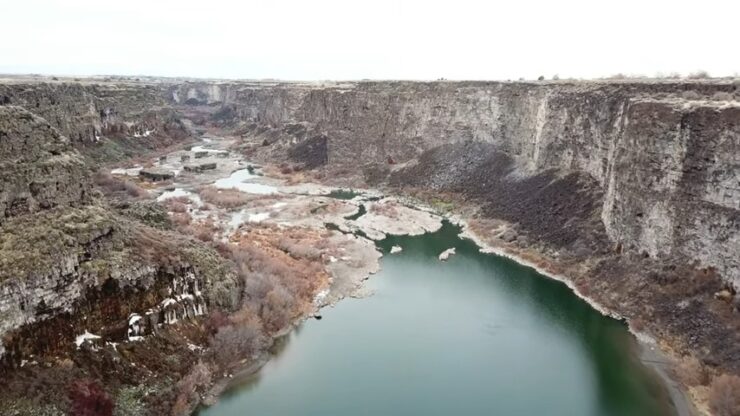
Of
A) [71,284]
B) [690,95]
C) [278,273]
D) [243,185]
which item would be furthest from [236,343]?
[243,185]

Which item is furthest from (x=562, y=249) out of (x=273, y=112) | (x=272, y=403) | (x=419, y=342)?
(x=273, y=112)

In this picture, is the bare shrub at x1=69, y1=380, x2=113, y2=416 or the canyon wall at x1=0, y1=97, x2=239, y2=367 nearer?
the bare shrub at x1=69, y1=380, x2=113, y2=416

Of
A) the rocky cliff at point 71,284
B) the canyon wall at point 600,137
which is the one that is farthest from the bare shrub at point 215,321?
the canyon wall at point 600,137

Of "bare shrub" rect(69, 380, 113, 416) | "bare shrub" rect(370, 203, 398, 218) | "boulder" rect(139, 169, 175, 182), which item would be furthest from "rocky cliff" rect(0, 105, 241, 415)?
"boulder" rect(139, 169, 175, 182)

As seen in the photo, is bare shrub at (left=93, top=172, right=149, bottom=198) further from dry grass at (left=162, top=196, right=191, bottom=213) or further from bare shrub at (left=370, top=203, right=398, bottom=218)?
bare shrub at (left=370, top=203, right=398, bottom=218)

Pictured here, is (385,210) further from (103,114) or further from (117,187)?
(103,114)

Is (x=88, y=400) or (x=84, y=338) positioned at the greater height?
(x=84, y=338)

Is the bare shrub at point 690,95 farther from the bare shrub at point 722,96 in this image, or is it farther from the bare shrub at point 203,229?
the bare shrub at point 203,229
